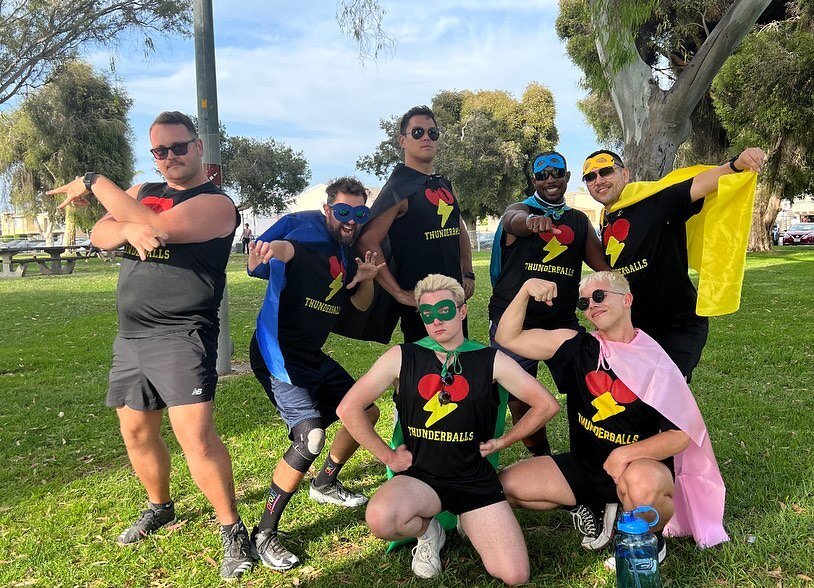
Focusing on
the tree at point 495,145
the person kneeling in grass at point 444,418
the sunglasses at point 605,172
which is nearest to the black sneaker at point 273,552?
the person kneeling in grass at point 444,418

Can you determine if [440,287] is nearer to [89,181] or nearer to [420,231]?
[420,231]

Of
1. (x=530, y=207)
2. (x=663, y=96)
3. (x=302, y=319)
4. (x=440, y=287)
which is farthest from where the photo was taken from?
(x=663, y=96)

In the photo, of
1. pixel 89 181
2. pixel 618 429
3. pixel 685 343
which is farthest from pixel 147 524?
pixel 685 343

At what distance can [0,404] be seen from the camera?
6.68m

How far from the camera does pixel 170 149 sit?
3.38 meters

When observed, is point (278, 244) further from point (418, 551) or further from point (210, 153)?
point (210, 153)

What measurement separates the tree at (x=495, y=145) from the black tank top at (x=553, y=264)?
35203mm

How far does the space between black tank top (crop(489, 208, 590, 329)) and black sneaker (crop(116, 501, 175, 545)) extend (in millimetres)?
2441

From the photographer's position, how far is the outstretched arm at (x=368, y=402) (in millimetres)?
3385

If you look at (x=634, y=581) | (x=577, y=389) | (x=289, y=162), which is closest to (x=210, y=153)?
(x=577, y=389)

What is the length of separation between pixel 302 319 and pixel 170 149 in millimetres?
1163

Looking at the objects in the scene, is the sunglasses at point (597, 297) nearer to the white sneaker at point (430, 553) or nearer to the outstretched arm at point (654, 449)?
the outstretched arm at point (654, 449)

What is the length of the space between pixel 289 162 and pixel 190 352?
44.3 m

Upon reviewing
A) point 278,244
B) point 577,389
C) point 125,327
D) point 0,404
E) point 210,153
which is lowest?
point 0,404
